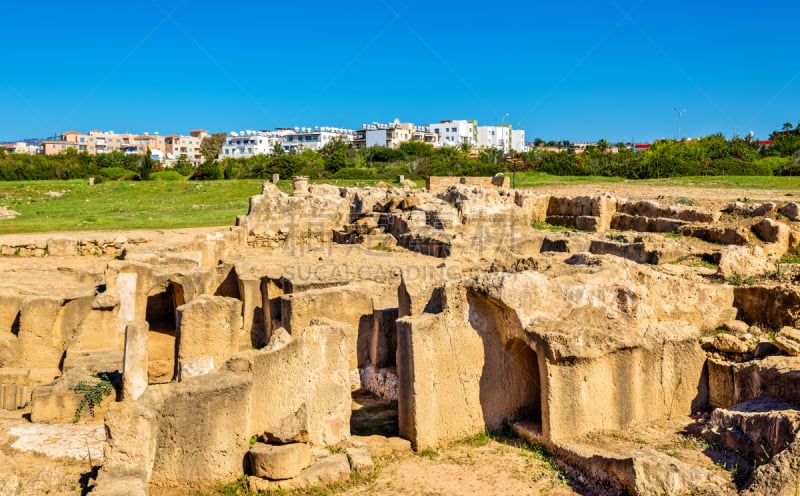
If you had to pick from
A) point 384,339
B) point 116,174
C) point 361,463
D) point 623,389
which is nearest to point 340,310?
point 384,339

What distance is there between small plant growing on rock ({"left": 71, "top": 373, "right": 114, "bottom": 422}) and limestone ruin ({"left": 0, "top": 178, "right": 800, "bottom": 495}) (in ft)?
0.32

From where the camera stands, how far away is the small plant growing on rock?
367 inches

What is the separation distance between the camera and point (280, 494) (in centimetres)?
703

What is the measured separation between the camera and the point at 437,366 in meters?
8.24

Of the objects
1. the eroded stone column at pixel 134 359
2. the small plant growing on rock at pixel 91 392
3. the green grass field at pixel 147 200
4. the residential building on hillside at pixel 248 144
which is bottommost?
the small plant growing on rock at pixel 91 392

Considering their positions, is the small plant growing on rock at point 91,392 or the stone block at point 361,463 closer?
the stone block at point 361,463

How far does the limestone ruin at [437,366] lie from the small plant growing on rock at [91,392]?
0.10m

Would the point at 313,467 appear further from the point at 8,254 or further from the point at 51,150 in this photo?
the point at 51,150

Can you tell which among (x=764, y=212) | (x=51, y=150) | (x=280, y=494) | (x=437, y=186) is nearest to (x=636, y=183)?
(x=437, y=186)

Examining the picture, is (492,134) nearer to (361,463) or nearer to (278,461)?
(361,463)

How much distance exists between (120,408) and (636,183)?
32.3 m

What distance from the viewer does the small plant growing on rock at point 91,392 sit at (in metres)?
9.33

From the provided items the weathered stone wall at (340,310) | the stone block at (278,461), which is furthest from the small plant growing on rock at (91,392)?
the stone block at (278,461)

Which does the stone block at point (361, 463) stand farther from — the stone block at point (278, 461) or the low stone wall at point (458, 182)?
the low stone wall at point (458, 182)
